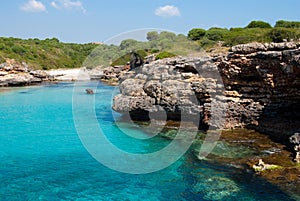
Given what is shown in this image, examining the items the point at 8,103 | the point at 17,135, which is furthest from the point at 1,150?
the point at 8,103

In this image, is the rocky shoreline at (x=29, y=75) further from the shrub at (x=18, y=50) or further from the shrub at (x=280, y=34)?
the shrub at (x=280, y=34)

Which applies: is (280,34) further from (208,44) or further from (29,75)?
(29,75)

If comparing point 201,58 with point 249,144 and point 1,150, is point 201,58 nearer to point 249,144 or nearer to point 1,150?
point 249,144

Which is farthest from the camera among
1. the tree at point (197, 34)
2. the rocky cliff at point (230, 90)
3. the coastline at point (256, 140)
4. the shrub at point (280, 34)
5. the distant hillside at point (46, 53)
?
the distant hillside at point (46, 53)

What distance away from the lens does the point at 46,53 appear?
375ft

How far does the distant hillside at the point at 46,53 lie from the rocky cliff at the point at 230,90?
66372mm

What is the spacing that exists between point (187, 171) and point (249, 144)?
5.44 meters

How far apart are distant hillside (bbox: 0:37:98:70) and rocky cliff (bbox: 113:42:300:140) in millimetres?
66372

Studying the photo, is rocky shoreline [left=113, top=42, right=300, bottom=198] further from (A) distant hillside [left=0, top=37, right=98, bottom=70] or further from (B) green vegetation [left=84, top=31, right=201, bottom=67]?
(A) distant hillside [left=0, top=37, right=98, bottom=70]

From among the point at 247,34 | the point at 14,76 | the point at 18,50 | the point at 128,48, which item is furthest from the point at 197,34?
the point at 18,50

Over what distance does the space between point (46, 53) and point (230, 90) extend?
10348 cm

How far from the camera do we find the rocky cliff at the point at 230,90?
19.4m

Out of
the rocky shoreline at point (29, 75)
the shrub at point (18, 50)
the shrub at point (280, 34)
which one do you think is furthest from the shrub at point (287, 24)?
the shrub at point (18, 50)

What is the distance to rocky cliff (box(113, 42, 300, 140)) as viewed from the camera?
19.4m
